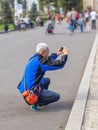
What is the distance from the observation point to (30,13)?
71188 millimetres

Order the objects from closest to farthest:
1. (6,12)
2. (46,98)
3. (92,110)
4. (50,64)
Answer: (92,110) < (50,64) < (46,98) < (6,12)

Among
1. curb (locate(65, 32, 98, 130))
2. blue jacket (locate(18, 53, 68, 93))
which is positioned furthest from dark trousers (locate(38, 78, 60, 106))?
curb (locate(65, 32, 98, 130))

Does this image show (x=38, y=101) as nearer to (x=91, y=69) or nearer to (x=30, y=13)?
(x=91, y=69)

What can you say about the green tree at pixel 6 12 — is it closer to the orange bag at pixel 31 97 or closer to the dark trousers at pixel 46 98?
the dark trousers at pixel 46 98

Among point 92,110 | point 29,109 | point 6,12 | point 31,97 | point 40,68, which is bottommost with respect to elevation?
point 6,12

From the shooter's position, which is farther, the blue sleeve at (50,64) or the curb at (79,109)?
the blue sleeve at (50,64)

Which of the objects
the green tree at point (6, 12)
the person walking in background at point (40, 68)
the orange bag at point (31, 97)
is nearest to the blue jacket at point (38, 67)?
the person walking in background at point (40, 68)

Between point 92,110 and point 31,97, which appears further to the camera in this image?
point 31,97

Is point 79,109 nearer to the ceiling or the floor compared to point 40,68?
nearer to the floor

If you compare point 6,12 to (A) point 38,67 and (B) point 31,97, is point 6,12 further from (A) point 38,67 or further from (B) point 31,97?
(B) point 31,97

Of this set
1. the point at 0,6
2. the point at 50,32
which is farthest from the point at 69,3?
the point at 50,32

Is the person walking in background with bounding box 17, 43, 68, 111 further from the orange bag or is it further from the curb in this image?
the curb

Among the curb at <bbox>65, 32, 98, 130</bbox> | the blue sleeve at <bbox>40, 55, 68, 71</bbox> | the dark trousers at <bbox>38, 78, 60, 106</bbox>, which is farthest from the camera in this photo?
the dark trousers at <bbox>38, 78, 60, 106</bbox>

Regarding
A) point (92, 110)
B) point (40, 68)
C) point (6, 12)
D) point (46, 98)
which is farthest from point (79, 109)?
point (6, 12)
